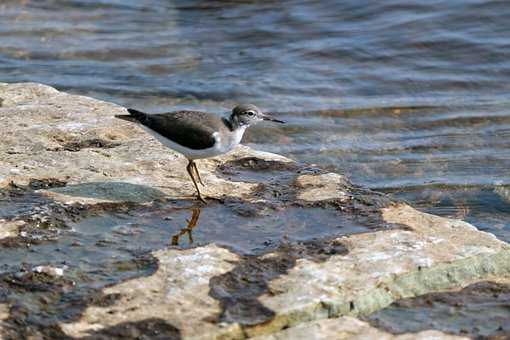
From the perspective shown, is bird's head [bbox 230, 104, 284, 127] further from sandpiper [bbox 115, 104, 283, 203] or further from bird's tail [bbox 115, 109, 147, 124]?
bird's tail [bbox 115, 109, 147, 124]

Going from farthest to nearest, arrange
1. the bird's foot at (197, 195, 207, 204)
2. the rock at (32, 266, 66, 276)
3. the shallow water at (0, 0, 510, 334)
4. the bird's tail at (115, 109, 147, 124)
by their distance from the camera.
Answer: the bird's tail at (115, 109, 147, 124) < the bird's foot at (197, 195, 207, 204) < the shallow water at (0, 0, 510, 334) < the rock at (32, 266, 66, 276)

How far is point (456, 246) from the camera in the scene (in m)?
5.27

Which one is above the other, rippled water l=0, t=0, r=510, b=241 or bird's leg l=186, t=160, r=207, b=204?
bird's leg l=186, t=160, r=207, b=204

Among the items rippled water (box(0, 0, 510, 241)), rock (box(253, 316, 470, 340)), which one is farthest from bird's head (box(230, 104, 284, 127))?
rock (box(253, 316, 470, 340))

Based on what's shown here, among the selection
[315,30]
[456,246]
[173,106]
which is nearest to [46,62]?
[173,106]

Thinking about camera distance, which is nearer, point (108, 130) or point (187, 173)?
point (187, 173)

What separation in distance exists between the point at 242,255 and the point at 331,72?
7.67 metres

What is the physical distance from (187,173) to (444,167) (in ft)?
11.2

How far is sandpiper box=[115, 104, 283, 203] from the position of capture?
626 cm

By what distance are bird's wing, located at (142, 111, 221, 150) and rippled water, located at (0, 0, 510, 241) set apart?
261cm

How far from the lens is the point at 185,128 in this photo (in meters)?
6.35

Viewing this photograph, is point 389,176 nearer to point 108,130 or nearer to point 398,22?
point 108,130

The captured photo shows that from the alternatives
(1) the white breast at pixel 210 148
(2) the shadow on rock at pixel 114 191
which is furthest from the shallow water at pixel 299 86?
(1) the white breast at pixel 210 148

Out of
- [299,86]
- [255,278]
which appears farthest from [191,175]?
[299,86]
